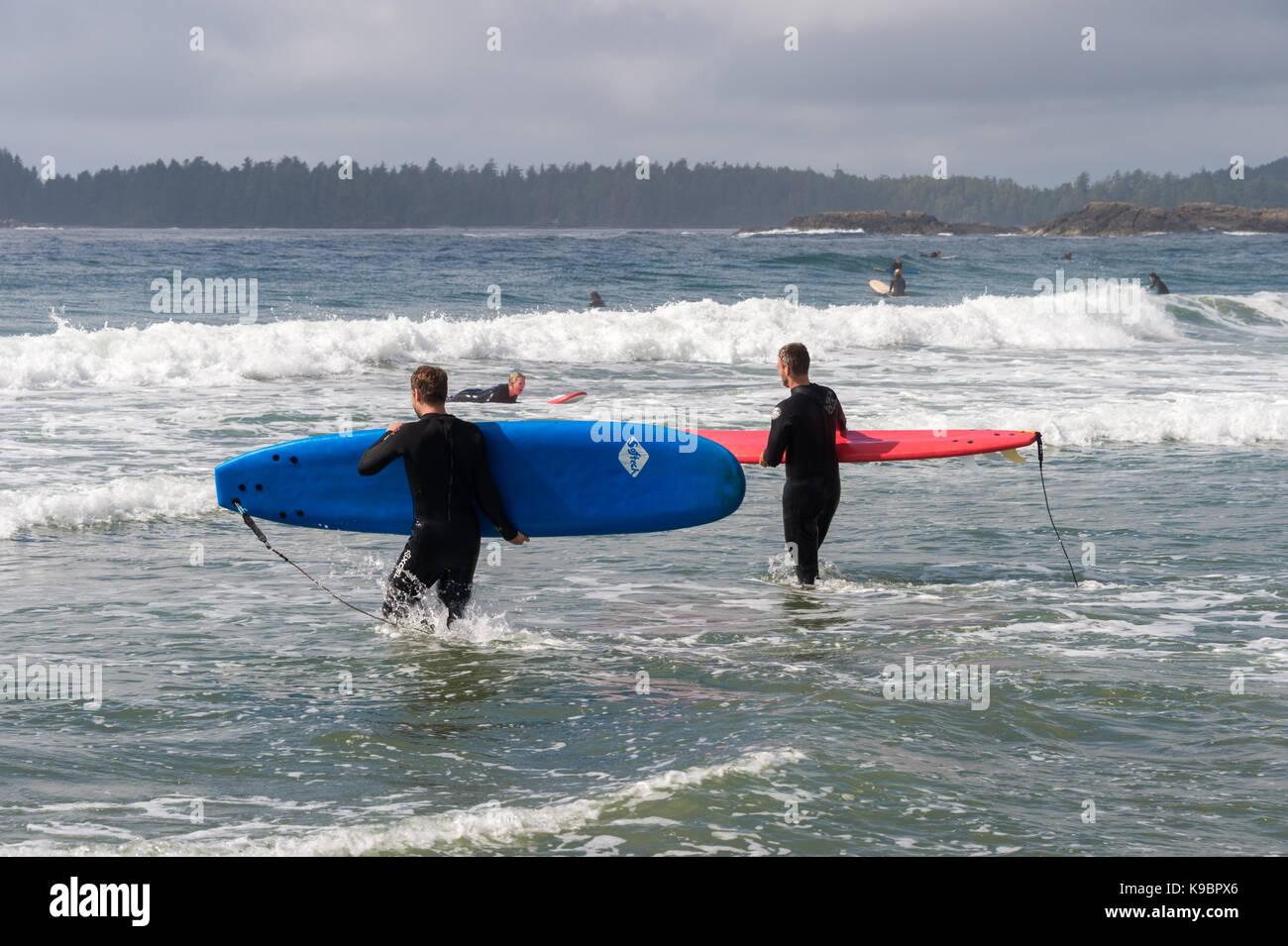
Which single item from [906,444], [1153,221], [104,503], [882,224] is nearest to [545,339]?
[104,503]

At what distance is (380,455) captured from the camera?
19.2 ft

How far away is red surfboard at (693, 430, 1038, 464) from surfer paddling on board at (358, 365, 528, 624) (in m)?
2.42

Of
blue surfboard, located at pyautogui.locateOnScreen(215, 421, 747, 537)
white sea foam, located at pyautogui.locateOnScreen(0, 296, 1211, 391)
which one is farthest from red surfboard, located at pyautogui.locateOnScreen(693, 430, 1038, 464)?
white sea foam, located at pyautogui.locateOnScreen(0, 296, 1211, 391)

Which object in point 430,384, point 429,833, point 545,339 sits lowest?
point 429,833

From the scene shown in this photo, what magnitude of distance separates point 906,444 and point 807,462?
1.21 m

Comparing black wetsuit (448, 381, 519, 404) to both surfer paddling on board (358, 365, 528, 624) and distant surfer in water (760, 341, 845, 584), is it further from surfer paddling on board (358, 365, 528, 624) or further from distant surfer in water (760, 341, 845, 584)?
surfer paddling on board (358, 365, 528, 624)

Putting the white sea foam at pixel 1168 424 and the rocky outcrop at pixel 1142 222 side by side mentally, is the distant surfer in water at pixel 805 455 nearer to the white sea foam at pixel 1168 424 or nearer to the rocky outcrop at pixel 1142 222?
the white sea foam at pixel 1168 424

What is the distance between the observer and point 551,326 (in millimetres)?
22391

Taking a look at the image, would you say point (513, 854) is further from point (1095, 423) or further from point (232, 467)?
point (1095, 423)

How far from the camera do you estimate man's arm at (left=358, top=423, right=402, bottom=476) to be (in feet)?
19.1

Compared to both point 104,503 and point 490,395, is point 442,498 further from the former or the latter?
point 490,395

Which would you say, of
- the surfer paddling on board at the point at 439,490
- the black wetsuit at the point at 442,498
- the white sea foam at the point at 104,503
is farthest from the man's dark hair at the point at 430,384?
the white sea foam at the point at 104,503
